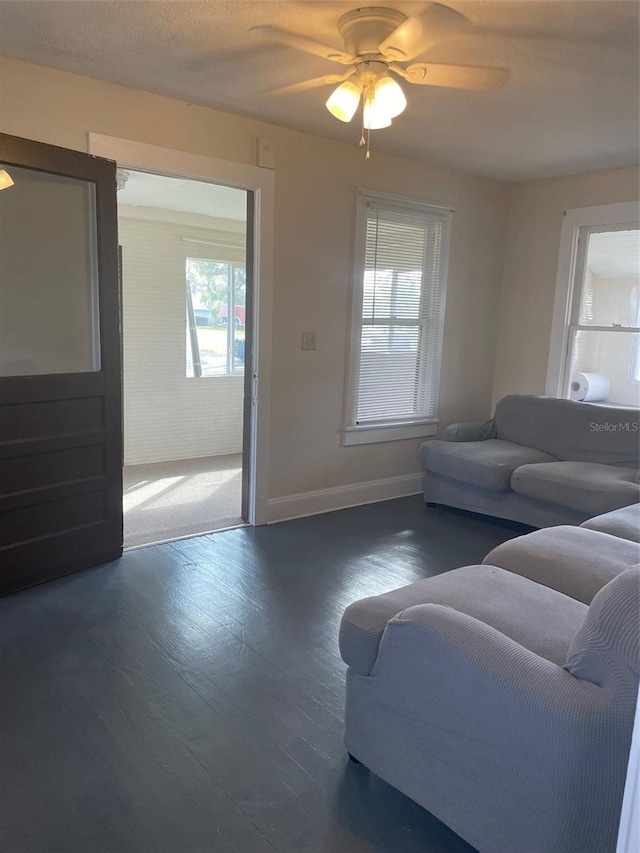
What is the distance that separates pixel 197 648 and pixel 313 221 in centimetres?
A: 272

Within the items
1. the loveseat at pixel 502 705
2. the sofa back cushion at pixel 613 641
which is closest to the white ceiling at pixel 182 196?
the loveseat at pixel 502 705

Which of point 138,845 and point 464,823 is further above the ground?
point 464,823

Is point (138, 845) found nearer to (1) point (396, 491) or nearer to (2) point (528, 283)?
(1) point (396, 491)

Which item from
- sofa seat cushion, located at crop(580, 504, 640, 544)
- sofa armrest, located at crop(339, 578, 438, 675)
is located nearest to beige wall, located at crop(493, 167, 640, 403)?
sofa seat cushion, located at crop(580, 504, 640, 544)

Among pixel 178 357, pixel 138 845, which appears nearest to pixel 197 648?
pixel 138 845

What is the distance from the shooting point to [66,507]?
3.17m

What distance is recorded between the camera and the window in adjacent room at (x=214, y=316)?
6.11m

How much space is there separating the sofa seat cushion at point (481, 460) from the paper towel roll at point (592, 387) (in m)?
0.68

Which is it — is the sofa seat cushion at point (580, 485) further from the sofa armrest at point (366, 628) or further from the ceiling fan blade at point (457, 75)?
the ceiling fan blade at point (457, 75)

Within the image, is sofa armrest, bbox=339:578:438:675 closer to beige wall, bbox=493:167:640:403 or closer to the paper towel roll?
the paper towel roll

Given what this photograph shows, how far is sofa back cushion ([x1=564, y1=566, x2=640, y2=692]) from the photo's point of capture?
4.26ft

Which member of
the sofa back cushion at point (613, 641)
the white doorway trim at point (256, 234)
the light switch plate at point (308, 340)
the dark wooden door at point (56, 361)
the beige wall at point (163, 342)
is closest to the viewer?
the sofa back cushion at point (613, 641)

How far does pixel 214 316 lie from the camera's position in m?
6.31

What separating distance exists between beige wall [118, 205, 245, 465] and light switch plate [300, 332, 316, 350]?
2223 millimetres
